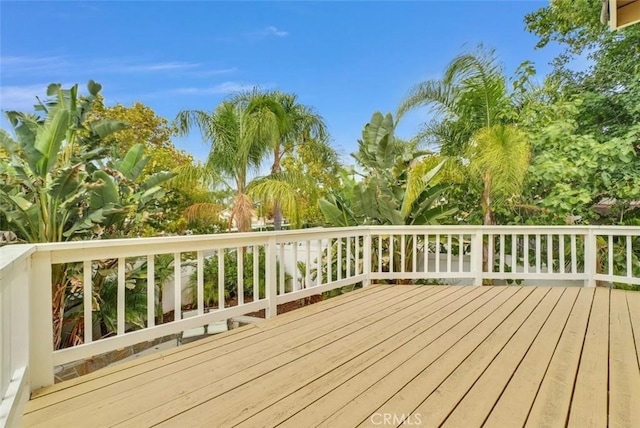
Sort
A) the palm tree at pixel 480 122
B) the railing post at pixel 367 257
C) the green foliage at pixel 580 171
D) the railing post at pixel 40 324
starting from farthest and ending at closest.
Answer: the green foliage at pixel 580 171, the palm tree at pixel 480 122, the railing post at pixel 367 257, the railing post at pixel 40 324

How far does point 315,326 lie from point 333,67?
12029 millimetres

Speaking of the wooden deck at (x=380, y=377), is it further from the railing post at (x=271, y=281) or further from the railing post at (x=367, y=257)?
the railing post at (x=367, y=257)

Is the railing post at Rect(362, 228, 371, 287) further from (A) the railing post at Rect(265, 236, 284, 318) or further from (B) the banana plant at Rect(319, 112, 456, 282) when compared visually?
(A) the railing post at Rect(265, 236, 284, 318)

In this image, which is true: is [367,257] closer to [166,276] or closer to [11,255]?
[166,276]

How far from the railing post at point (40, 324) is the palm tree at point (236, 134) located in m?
4.58

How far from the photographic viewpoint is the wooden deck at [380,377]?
1.66m

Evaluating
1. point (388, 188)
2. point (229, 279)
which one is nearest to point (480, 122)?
point (388, 188)

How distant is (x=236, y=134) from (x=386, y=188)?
339 centimetres

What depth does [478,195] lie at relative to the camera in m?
6.09

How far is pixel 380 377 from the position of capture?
80.6 inches

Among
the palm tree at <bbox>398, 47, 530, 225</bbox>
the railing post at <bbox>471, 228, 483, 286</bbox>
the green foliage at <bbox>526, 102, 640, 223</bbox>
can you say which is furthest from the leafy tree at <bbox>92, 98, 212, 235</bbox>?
the green foliage at <bbox>526, 102, 640, 223</bbox>

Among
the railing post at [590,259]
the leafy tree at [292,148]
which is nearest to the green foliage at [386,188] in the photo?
the leafy tree at [292,148]

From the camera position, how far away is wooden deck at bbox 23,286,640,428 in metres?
1.66

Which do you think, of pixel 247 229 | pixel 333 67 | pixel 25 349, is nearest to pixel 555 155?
pixel 247 229
